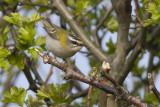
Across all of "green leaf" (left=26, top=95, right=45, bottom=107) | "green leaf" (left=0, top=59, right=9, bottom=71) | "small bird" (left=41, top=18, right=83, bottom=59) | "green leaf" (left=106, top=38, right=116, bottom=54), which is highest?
"green leaf" (left=106, top=38, right=116, bottom=54)

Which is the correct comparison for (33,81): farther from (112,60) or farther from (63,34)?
(112,60)

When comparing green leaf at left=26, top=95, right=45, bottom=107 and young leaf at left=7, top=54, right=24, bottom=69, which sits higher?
young leaf at left=7, top=54, right=24, bottom=69

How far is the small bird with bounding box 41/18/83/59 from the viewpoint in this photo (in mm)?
3584

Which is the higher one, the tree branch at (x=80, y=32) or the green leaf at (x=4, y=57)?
the tree branch at (x=80, y=32)

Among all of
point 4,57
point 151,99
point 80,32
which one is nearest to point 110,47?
point 80,32

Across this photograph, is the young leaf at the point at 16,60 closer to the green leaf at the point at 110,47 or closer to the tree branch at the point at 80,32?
the tree branch at the point at 80,32

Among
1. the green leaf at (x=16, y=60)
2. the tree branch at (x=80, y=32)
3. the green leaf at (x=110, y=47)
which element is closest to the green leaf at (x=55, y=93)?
the green leaf at (x=16, y=60)

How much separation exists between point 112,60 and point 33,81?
1.09 metres

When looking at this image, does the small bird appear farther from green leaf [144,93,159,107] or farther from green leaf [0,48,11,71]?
green leaf [144,93,159,107]

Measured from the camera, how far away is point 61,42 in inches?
147

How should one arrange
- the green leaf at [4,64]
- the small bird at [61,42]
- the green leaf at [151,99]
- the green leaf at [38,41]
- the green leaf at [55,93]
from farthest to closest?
the small bird at [61,42] < the green leaf at [151,99] < the green leaf at [38,41] < the green leaf at [4,64] < the green leaf at [55,93]

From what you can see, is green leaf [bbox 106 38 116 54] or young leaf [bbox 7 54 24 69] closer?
young leaf [bbox 7 54 24 69]

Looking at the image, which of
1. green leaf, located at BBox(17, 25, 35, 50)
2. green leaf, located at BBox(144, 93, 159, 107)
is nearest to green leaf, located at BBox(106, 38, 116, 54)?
green leaf, located at BBox(144, 93, 159, 107)

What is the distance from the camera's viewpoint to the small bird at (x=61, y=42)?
11.8 ft
